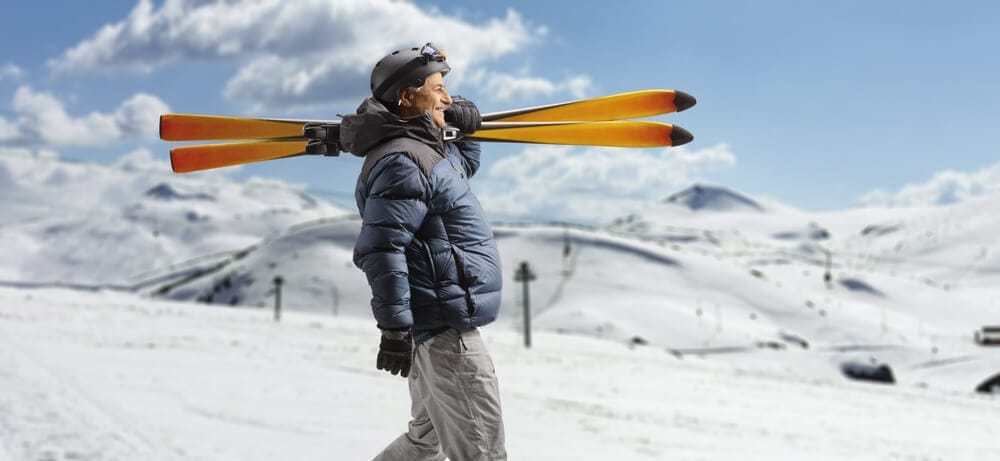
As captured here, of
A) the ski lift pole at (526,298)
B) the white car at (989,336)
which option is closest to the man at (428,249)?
the ski lift pole at (526,298)

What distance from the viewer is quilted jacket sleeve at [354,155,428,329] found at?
378 cm

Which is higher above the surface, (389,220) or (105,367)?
(389,220)

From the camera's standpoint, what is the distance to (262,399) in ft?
38.3

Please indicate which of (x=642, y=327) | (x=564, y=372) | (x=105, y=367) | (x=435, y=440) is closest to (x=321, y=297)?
(x=642, y=327)

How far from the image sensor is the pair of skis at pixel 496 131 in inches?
161

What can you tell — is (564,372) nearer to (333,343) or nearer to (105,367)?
(333,343)

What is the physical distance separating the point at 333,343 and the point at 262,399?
17607 mm

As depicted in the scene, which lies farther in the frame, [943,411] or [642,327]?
[642,327]

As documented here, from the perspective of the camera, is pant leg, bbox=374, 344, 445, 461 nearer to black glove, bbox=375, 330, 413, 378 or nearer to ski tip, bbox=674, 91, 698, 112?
black glove, bbox=375, 330, 413, 378

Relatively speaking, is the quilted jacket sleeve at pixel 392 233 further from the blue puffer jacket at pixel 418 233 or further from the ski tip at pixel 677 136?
the ski tip at pixel 677 136

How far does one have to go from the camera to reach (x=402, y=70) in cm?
396

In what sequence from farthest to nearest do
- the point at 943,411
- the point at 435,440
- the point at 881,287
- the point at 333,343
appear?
the point at 881,287, the point at 333,343, the point at 943,411, the point at 435,440

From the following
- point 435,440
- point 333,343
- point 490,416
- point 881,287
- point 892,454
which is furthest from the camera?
point 881,287

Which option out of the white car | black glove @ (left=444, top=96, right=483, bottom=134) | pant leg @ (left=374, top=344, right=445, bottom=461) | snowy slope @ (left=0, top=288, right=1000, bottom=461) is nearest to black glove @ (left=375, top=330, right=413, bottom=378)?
pant leg @ (left=374, top=344, right=445, bottom=461)
